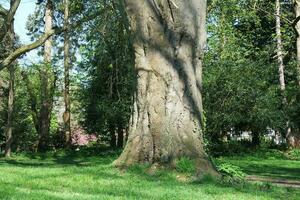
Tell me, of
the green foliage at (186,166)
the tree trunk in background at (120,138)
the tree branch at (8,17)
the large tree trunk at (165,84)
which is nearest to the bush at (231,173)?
the large tree trunk at (165,84)

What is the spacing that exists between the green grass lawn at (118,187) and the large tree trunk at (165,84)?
64 centimetres

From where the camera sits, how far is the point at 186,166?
10.7m

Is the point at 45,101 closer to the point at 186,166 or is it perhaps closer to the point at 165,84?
the point at 165,84

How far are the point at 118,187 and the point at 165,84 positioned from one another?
11.1 ft

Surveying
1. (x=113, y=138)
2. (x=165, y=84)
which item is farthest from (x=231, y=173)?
(x=113, y=138)

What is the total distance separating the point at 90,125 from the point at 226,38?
10106 mm

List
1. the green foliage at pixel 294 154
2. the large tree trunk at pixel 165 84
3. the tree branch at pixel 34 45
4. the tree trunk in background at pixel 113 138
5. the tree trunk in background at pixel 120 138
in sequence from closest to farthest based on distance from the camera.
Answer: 1. the large tree trunk at pixel 165 84
2. the tree branch at pixel 34 45
3. the green foliage at pixel 294 154
4. the tree trunk in background at pixel 120 138
5. the tree trunk in background at pixel 113 138

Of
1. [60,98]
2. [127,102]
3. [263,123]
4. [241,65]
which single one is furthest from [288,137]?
[60,98]

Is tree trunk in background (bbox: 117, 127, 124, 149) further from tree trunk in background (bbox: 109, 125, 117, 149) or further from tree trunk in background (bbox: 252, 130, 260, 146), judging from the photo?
tree trunk in background (bbox: 252, 130, 260, 146)

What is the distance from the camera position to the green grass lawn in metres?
7.44

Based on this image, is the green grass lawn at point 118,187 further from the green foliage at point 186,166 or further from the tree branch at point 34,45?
the tree branch at point 34,45

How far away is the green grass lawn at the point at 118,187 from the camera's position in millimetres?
7436

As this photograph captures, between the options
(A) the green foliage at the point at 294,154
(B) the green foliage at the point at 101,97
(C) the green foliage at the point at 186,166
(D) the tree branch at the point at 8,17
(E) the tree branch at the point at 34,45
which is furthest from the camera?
(A) the green foliage at the point at 294,154

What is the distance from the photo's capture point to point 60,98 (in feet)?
139
